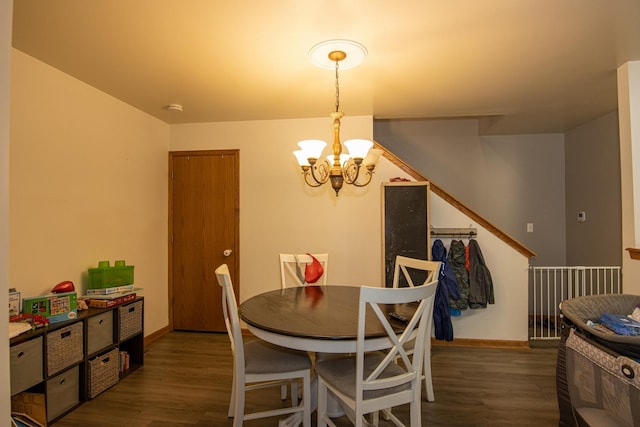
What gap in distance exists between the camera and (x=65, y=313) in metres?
2.27

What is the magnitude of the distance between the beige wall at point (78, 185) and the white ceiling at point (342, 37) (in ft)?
0.68

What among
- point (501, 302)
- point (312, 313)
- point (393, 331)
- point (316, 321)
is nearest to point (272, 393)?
point (312, 313)

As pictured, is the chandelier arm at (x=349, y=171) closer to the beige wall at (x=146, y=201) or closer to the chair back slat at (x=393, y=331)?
the chair back slat at (x=393, y=331)

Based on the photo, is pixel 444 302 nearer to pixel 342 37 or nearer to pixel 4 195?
pixel 342 37

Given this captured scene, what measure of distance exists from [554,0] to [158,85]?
268cm

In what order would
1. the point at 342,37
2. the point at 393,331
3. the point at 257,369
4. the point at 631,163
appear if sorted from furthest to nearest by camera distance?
the point at 631,163 < the point at 342,37 < the point at 257,369 < the point at 393,331

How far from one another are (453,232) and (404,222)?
1.77 ft

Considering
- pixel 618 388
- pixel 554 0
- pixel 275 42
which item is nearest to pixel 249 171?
pixel 275 42

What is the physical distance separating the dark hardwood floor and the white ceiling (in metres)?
2.36

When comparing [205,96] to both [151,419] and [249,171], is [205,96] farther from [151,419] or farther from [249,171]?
[151,419]

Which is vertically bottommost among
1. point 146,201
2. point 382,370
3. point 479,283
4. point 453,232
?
point 382,370

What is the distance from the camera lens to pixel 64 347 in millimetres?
2215

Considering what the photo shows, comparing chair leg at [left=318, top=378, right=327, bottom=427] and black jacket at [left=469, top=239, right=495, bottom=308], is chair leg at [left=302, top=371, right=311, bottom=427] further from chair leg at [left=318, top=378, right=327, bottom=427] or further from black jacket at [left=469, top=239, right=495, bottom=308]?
black jacket at [left=469, top=239, right=495, bottom=308]

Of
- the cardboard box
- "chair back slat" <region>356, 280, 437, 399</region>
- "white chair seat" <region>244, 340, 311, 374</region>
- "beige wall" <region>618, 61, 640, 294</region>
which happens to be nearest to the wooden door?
the cardboard box
